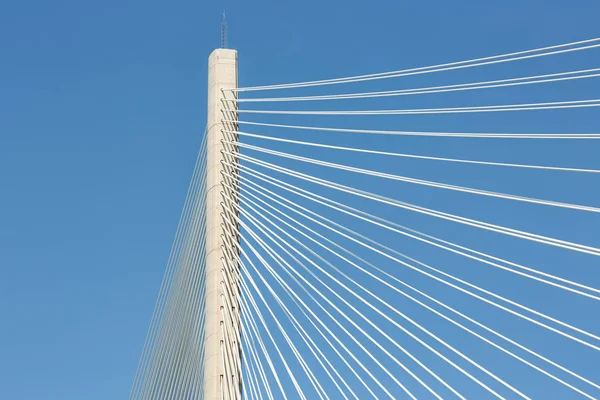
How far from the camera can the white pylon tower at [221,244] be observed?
55.1 ft

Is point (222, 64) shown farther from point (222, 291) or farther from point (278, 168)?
point (222, 291)

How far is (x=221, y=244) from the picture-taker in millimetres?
17750

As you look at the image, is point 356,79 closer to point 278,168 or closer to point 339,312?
point 278,168

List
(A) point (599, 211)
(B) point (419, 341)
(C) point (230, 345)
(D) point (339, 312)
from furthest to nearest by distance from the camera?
(C) point (230, 345) < (D) point (339, 312) < (B) point (419, 341) < (A) point (599, 211)

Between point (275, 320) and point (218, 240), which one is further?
point (218, 240)

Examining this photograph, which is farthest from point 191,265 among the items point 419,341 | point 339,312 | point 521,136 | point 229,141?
point 521,136

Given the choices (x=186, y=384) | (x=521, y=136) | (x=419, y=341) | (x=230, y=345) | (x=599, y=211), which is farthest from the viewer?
(x=186, y=384)

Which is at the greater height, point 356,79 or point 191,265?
point 356,79

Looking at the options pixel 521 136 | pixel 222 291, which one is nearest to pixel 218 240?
pixel 222 291

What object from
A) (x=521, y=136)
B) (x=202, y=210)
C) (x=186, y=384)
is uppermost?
(x=521, y=136)

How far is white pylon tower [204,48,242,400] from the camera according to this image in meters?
16.8

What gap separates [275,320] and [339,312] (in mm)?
1275

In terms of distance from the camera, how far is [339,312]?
49.8ft

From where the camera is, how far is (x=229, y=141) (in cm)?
1847
